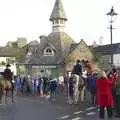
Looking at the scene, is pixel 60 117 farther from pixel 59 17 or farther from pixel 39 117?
pixel 59 17

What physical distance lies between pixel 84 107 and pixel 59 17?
253ft

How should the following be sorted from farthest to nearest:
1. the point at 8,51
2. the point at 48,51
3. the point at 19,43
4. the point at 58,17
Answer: the point at 19,43 < the point at 8,51 < the point at 58,17 < the point at 48,51

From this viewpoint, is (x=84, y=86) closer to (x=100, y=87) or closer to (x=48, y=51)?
(x=100, y=87)

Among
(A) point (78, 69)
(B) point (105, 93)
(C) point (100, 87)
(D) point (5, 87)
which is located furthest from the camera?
(D) point (5, 87)

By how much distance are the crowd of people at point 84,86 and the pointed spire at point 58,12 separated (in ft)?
199

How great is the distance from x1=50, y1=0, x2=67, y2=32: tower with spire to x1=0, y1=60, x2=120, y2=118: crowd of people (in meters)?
58.1

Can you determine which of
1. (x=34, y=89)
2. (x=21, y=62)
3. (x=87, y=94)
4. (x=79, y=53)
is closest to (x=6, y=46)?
(x=21, y=62)

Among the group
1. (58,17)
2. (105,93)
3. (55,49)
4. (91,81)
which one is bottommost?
(105,93)

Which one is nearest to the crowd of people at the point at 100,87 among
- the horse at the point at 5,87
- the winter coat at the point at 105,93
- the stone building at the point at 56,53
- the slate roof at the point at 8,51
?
the winter coat at the point at 105,93

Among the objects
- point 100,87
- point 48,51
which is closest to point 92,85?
point 100,87

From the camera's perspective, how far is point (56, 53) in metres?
92.6

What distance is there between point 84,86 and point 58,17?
245 feet

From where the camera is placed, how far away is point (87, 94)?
89.7 feet

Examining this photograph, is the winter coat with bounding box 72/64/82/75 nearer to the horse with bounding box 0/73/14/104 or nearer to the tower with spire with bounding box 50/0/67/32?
the horse with bounding box 0/73/14/104
